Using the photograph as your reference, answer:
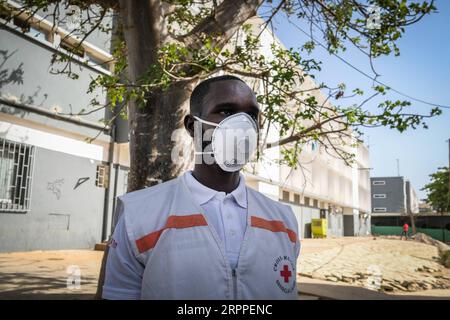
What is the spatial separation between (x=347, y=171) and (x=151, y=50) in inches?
1503

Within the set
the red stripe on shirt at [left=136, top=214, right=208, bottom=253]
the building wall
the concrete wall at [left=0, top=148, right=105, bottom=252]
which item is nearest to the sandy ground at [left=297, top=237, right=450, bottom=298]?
the concrete wall at [left=0, top=148, right=105, bottom=252]

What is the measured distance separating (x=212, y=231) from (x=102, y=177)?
11.5 m

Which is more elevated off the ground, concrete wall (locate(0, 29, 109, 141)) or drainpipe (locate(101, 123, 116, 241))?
concrete wall (locate(0, 29, 109, 141))

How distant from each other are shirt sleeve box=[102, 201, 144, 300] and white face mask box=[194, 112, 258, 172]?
0.58 metres

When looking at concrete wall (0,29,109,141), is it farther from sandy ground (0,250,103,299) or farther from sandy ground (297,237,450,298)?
sandy ground (297,237,450,298)

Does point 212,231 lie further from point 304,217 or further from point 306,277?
point 304,217

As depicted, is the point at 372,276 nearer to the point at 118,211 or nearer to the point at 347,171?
the point at 118,211

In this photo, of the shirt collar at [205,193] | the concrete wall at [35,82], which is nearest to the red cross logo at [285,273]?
the shirt collar at [205,193]

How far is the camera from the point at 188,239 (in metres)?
1.52

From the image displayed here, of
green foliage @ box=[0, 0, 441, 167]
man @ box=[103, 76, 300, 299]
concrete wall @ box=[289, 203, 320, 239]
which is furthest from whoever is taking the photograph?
Result: concrete wall @ box=[289, 203, 320, 239]

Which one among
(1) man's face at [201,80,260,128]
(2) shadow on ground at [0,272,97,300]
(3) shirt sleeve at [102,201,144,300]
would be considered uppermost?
(1) man's face at [201,80,260,128]

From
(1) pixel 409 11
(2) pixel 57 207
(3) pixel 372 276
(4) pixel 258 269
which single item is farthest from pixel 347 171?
(4) pixel 258 269

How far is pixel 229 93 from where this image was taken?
184 centimetres

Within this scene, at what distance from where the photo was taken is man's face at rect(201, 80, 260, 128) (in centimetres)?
184
